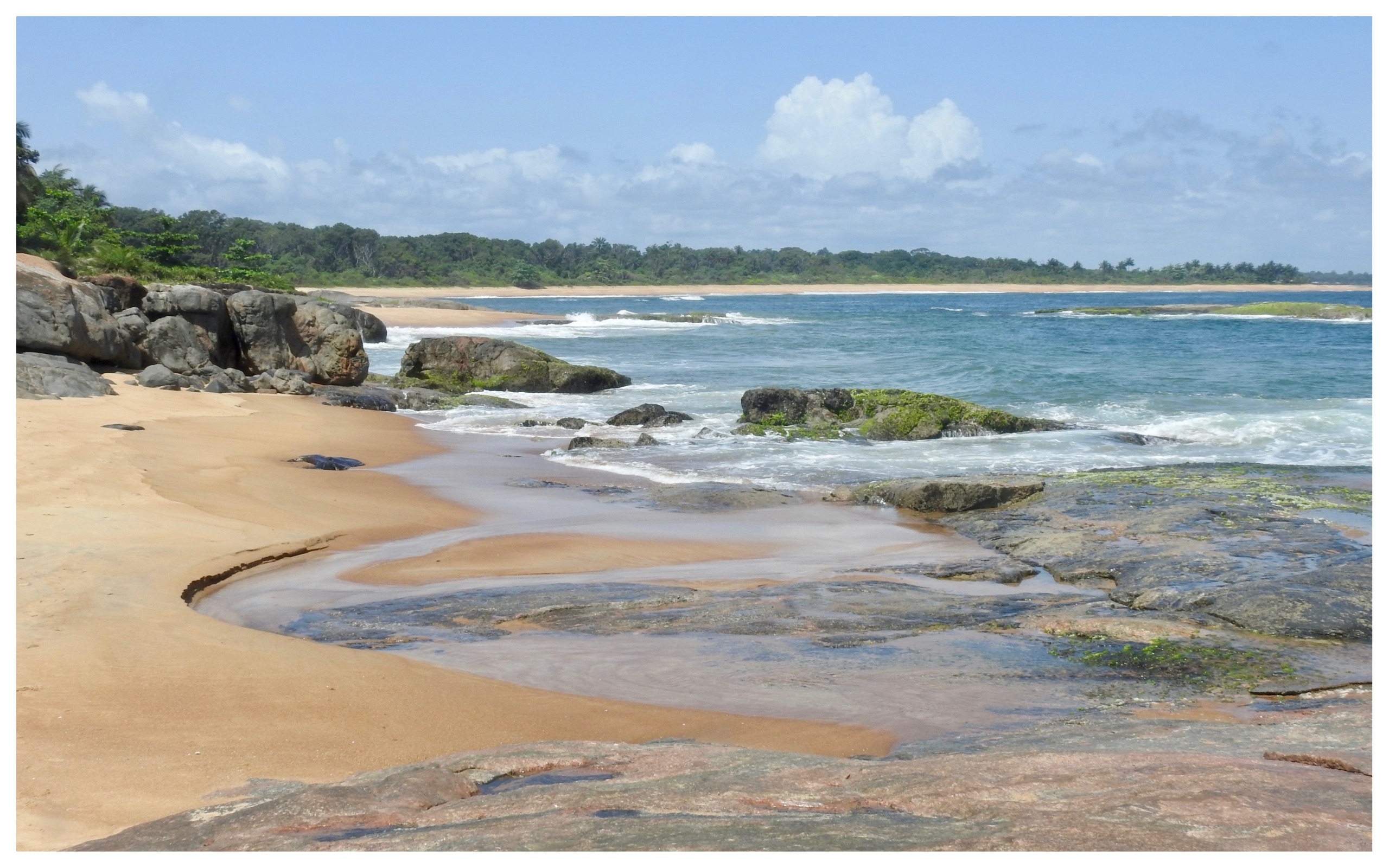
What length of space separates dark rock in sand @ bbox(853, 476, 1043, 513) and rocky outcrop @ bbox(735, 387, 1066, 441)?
5.67 metres

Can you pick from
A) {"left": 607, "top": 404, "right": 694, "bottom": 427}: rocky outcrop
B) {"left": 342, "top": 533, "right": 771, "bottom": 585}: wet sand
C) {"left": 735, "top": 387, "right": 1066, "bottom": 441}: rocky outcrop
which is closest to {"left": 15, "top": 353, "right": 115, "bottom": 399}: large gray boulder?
{"left": 607, "top": 404, "right": 694, "bottom": 427}: rocky outcrop

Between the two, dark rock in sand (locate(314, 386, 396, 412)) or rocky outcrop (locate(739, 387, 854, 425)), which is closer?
rocky outcrop (locate(739, 387, 854, 425))

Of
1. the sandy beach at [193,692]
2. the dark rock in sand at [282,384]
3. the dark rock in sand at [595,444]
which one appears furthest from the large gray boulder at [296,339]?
the sandy beach at [193,692]

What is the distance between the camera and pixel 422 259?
123 metres

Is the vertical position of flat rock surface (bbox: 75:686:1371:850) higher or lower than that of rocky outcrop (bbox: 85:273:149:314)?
lower

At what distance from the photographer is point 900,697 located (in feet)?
18.7

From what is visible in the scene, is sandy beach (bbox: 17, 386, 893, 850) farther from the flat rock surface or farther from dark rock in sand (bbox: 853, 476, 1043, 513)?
dark rock in sand (bbox: 853, 476, 1043, 513)

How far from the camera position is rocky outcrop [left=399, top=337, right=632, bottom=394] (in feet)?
82.1

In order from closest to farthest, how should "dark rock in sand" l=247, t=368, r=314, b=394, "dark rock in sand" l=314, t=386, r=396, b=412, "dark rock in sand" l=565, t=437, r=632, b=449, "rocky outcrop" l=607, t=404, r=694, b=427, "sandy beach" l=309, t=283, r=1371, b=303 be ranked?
"dark rock in sand" l=565, t=437, r=632, b=449
"rocky outcrop" l=607, t=404, r=694, b=427
"dark rock in sand" l=314, t=386, r=396, b=412
"dark rock in sand" l=247, t=368, r=314, b=394
"sandy beach" l=309, t=283, r=1371, b=303

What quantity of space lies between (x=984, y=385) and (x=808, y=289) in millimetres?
113180

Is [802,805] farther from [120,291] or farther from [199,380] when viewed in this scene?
[120,291]

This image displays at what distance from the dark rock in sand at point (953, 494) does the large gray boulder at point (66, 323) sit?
561 inches

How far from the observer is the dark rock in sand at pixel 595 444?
16344 mm

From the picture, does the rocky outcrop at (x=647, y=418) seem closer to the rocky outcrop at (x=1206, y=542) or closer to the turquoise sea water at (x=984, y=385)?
the turquoise sea water at (x=984, y=385)
